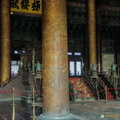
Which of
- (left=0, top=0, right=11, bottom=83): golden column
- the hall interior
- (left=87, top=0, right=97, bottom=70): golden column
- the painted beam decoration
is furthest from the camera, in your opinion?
(left=87, top=0, right=97, bottom=70): golden column

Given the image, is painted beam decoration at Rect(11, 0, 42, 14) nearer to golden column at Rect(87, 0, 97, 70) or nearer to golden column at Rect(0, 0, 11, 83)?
golden column at Rect(0, 0, 11, 83)

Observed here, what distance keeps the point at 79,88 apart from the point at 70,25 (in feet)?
34.5

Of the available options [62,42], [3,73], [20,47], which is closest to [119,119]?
[62,42]

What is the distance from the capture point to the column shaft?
741cm

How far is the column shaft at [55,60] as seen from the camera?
7406 millimetres

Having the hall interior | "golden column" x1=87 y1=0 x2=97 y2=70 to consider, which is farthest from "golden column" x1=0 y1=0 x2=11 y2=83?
"golden column" x1=87 y1=0 x2=97 y2=70

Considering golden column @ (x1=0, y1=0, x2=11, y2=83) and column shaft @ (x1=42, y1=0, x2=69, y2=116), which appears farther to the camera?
golden column @ (x1=0, y1=0, x2=11, y2=83)

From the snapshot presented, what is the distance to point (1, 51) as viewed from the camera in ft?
54.7

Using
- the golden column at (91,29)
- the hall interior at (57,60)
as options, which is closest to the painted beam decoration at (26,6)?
the hall interior at (57,60)

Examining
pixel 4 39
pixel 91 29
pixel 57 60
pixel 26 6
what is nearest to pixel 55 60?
pixel 57 60

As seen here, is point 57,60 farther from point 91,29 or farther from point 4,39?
point 91,29

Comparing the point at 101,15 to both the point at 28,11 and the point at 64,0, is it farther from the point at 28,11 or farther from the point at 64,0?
the point at 64,0

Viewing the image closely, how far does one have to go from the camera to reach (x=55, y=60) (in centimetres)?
749

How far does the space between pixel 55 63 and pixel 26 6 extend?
39.8 ft
